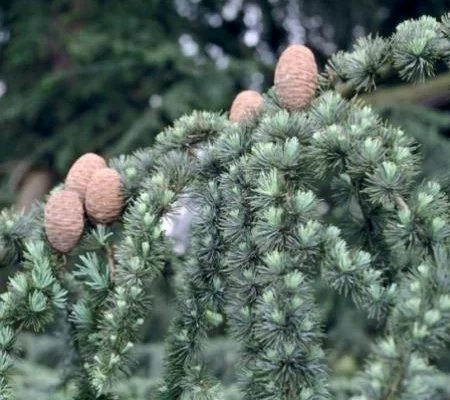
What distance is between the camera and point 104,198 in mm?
912

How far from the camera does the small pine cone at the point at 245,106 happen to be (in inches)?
35.7

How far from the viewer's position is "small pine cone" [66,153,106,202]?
0.94 m

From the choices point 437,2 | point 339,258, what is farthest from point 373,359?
point 437,2

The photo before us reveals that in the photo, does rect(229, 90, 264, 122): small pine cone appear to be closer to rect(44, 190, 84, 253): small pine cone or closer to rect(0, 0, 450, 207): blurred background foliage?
rect(44, 190, 84, 253): small pine cone

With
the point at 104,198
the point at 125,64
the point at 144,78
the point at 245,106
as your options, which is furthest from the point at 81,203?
the point at 144,78

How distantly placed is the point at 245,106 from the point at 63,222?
0.23 m

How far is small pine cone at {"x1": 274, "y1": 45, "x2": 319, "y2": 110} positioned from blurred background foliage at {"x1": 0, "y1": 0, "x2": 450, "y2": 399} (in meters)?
1.33

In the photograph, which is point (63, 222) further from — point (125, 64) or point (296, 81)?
point (125, 64)

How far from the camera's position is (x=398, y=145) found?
786mm

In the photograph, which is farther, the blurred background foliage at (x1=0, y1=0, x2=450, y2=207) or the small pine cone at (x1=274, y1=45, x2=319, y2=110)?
the blurred background foliage at (x1=0, y1=0, x2=450, y2=207)

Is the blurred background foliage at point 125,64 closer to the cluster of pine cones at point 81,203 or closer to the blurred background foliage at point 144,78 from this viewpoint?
the blurred background foliage at point 144,78

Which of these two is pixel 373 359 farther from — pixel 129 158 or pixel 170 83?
pixel 170 83

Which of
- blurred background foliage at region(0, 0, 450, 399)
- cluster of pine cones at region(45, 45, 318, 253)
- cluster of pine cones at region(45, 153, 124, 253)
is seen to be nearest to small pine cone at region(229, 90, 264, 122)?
cluster of pine cones at region(45, 45, 318, 253)

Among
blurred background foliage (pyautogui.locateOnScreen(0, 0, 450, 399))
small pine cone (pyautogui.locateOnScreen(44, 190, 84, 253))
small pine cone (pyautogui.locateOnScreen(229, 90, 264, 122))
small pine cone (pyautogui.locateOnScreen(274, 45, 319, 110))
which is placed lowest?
Result: blurred background foliage (pyautogui.locateOnScreen(0, 0, 450, 399))
